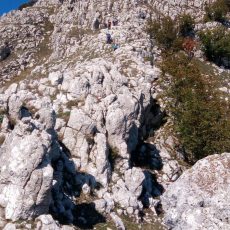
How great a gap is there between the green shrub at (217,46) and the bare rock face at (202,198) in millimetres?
55838

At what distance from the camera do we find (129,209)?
107 ft

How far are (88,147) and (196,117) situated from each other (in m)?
12.3

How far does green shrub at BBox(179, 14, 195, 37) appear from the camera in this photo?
82438 millimetres

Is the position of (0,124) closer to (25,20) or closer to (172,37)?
(172,37)

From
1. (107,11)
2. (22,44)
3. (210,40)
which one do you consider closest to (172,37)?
(210,40)

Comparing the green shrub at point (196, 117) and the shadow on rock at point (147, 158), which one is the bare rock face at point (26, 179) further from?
the green shrub at point (196, 117)

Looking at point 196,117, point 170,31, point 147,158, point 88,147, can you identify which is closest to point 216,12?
point 170,31

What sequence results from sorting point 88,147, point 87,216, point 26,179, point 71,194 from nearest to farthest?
point 26,179
point 87,216
point 71,194
point 88,147

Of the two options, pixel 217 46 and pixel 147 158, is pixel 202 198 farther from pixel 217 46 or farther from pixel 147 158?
pixel 217 46

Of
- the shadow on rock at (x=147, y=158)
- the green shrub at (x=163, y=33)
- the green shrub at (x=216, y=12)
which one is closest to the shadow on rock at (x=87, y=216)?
the shadow on rock at (x=147, y=158)

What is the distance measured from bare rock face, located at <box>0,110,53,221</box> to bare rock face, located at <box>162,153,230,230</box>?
884 cm

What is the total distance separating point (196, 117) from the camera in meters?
41.2

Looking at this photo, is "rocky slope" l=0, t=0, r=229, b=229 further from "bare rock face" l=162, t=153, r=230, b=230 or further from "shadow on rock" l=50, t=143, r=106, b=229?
"bare rock face" l=162, t=153, r=230, b=230

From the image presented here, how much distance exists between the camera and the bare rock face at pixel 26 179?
24.6 metres
